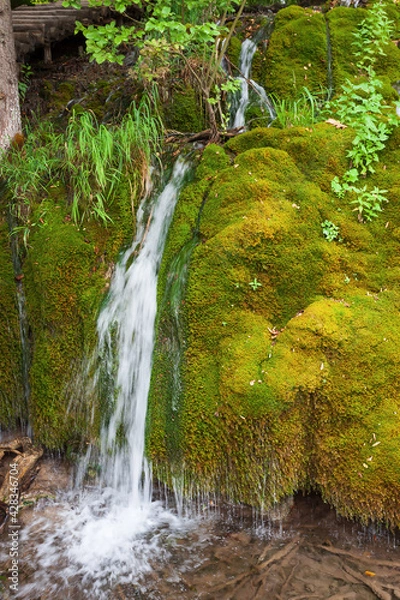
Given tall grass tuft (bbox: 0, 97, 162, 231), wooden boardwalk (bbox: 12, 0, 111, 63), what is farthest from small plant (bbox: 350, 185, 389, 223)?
wooden boardwalk (bbox: 12, 0, 111, 63)

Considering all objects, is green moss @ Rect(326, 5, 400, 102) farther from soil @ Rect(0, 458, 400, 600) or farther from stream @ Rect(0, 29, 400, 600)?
soil @ Rect(0, 458, 400, 600)

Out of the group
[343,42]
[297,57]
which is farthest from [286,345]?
[343,42]

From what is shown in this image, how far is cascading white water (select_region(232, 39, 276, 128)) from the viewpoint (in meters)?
5.70

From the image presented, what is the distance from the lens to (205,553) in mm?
3271

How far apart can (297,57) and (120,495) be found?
18.1 ft

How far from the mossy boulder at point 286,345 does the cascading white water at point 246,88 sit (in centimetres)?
Result: 161

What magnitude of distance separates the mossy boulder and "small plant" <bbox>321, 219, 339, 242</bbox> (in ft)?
0.13

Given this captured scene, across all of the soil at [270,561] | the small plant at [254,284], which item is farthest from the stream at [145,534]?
the small plant at [254,284]

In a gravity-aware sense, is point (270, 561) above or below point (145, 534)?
above

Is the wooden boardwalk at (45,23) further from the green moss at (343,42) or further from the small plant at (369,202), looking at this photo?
the small plant at (369,202)

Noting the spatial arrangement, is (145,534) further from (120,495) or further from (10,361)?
(10,361)

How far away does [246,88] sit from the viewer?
231 inches

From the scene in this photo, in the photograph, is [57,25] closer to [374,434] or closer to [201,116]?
[201,116]

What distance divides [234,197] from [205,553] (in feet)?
9.10
